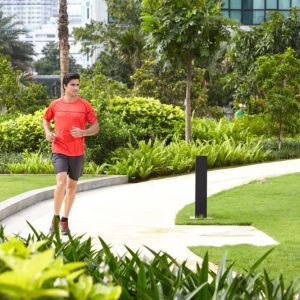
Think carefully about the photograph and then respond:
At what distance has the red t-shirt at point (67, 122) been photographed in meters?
10.1

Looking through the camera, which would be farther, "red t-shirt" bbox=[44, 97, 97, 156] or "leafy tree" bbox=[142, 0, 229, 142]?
"leafy tree" bbox=[142, 0, 229, 142]

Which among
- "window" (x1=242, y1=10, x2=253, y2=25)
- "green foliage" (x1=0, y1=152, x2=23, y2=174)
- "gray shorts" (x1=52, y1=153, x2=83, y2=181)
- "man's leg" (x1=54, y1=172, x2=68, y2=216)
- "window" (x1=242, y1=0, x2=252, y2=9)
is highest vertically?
"window" (x1=242, y1=0, x2=252, y2=9)

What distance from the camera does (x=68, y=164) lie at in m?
10.3

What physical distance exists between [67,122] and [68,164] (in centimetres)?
49

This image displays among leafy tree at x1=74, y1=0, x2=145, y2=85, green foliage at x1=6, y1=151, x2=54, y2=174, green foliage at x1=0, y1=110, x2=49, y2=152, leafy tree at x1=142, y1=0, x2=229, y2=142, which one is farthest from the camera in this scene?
leafy tree at x1=74, y1=0, x2=145, y2=85

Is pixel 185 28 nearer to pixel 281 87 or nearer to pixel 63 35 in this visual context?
pixel 281 87

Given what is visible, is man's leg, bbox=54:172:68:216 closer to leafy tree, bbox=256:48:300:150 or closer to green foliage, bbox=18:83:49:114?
leafy tree, bbox=256:48:300:150

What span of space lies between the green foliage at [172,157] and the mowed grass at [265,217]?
2920 millimetres

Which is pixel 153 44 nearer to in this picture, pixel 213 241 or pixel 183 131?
pixel 183 131

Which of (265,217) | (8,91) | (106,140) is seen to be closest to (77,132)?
(265,217)

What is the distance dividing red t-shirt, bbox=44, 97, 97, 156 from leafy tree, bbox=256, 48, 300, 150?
14.7 metres

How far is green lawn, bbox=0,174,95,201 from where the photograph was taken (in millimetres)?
14843

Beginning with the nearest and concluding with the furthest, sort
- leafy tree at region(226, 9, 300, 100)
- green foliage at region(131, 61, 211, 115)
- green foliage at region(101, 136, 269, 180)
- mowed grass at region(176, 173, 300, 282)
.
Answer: mowed grass at region(176, 173, 300, 282) < green foliage at region(101, 136, 269, 180) < leafy tree at region(226, 9, 300, 100) < green foliage at region(131, 61, 211, 115)

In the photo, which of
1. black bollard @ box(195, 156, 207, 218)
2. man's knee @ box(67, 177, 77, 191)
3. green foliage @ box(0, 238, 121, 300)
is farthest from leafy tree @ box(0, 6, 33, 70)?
green foliage @ box(0, 238, 121, 300)
